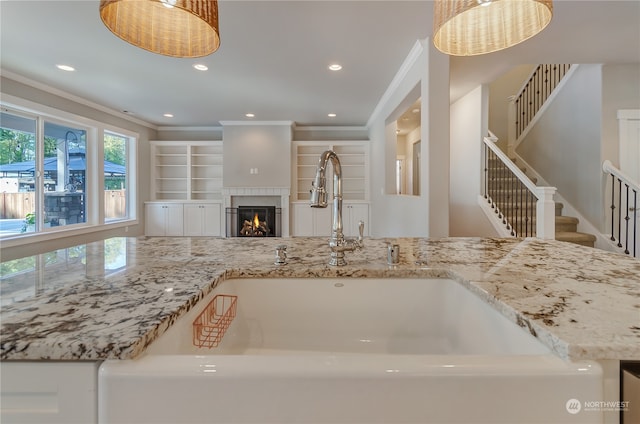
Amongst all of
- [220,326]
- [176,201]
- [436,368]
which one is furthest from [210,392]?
[176,201]

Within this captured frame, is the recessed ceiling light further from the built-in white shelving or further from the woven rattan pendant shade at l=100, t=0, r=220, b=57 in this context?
the built-in white shelving

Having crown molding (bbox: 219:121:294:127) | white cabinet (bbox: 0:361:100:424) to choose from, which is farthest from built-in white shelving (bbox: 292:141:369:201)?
white cabinet (bbox: 0:361:100:424)

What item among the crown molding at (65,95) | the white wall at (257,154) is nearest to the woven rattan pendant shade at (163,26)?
the crown molding at (65,95)

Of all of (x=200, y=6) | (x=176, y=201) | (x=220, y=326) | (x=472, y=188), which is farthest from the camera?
(x=176, y=201)

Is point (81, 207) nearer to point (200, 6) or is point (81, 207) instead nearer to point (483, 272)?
point (200, 6)

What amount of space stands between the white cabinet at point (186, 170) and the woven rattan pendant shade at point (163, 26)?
554 cm

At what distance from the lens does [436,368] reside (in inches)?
17.7

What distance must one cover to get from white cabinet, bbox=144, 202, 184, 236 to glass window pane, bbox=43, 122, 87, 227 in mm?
1459

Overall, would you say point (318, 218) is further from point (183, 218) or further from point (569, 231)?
point (569, 231)

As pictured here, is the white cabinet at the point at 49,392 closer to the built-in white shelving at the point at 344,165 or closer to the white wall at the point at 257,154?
the white wall at the point at 257,154

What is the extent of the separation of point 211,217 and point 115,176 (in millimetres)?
1896

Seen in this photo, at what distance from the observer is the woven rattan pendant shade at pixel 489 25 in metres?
1.22

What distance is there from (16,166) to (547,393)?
5481 mm

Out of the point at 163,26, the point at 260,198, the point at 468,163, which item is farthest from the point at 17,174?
the point at 468,163
